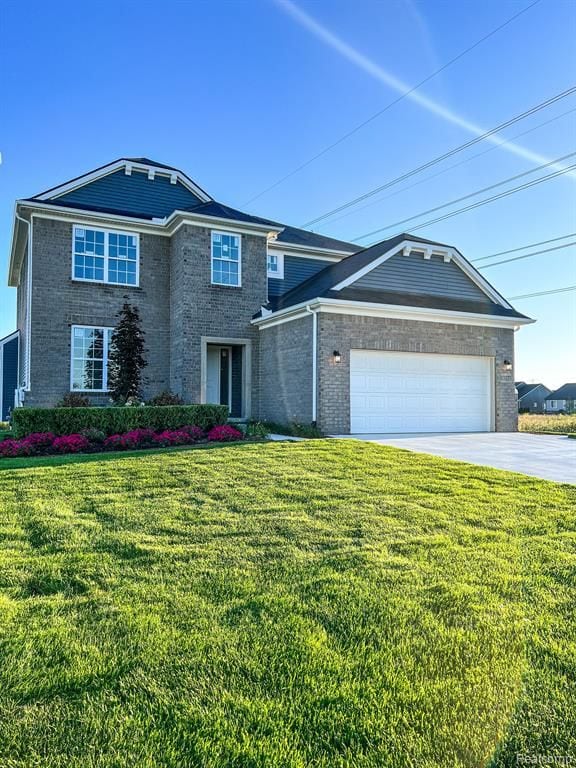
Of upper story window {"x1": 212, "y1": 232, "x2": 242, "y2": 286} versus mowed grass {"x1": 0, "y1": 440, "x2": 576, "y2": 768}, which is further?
upper story window {"x1": 212, "y1": 232, "x2": 242, "y2": 286}

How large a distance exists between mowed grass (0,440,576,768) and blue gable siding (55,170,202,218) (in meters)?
12.8

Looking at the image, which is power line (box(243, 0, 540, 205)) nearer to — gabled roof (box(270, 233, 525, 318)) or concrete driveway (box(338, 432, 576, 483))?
gabled roof (box(270, 233, 525, 318))

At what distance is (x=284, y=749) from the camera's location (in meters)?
1.89

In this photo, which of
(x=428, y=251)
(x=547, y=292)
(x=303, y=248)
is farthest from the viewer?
(x=547, y=292)

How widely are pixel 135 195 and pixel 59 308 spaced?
190 inches

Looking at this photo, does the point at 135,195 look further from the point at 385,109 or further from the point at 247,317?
the point at 385,109

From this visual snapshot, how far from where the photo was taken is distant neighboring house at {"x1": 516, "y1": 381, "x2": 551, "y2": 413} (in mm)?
79562

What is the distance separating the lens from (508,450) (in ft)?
33.3

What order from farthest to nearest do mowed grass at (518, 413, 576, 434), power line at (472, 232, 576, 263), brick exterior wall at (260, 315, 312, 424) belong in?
1. power line at (472, 232, 576, 263)
2. mowed grass at (518, 413, 576, 434)
3. brick exterior wall at (260, 315, 312, 424)

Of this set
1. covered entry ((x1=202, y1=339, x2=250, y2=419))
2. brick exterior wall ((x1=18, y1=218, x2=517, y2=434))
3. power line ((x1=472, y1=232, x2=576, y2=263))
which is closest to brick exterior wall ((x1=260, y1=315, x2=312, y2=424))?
brick exterior wall ((x1=18, y1=218, x2=517, y2=434))

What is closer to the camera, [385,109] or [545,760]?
[545,760]

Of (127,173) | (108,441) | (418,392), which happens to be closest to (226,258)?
(127,173)

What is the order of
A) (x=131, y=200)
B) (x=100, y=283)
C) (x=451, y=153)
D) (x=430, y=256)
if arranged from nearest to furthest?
(x=100, y=283) → (x=430, y=256) → (x=131, y=200) → (x=451, y=153)

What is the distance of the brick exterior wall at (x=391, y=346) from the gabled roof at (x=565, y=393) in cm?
6883
